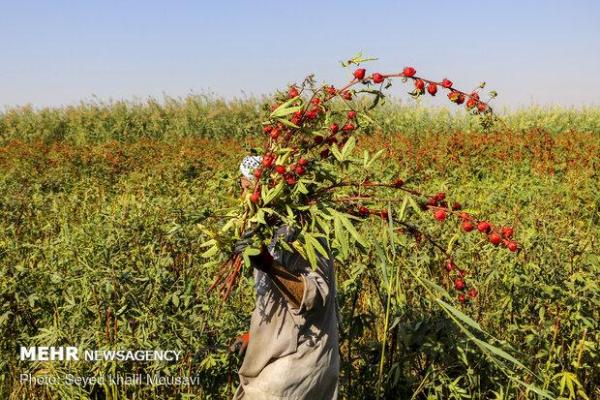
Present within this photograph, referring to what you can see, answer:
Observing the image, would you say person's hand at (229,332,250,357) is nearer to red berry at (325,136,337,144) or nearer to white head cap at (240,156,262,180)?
white head cap at (240,156,262,180)

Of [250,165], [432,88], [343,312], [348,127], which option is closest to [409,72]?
[432,88]

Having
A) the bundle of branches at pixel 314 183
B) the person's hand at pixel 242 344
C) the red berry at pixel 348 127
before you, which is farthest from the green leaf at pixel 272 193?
the person's hand at pixel 242 344

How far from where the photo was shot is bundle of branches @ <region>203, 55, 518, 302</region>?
6.59ft

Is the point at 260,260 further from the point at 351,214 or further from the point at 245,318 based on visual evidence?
the point at 245,318

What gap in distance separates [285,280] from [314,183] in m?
0.36

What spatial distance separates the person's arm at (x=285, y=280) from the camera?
213cm

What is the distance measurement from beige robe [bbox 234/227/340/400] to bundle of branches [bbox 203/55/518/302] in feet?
0.80

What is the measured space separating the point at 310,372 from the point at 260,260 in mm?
565

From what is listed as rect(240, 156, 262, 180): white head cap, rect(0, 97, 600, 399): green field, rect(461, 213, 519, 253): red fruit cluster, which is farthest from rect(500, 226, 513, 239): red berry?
rect(240, 156, 262, 180): white head cap

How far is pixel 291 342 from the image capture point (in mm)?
2379

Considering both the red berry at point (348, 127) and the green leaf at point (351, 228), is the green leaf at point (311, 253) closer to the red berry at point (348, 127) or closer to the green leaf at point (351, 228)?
the green leaf at point (351, 228)

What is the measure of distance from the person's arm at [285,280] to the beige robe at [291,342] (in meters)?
0.08

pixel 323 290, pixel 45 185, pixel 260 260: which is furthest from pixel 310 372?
pixel 45 185

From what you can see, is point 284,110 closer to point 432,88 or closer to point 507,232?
point 432,88
